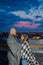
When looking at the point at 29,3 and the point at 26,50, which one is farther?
the point at 29,3

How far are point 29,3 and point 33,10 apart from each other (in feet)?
0.85

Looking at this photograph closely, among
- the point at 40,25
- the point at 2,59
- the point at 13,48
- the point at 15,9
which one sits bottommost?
the point at 2,59

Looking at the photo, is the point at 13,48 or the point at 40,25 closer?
the point at 13,48

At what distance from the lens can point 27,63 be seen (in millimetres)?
4812

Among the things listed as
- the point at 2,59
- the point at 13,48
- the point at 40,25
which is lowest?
the point at 2,59

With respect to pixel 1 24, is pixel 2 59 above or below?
below

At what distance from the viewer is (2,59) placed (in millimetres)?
8820

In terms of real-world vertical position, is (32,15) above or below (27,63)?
above

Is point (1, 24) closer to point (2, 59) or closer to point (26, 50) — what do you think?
point (2, 59)

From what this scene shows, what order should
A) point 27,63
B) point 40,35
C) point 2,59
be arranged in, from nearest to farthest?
point 27,63, point 40,35, point 2,59

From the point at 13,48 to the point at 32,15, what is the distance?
367 cm

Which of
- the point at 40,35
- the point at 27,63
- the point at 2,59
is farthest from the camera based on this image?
the point at 2,59

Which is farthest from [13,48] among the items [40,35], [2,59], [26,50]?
[2,59]

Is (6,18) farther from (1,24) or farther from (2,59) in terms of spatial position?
(2,59)
